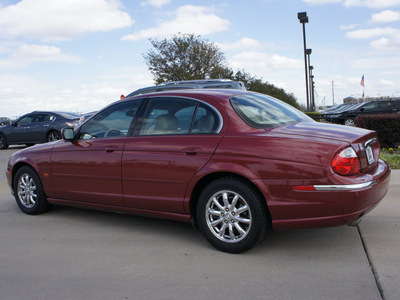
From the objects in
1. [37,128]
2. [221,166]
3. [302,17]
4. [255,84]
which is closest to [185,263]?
[221,166]

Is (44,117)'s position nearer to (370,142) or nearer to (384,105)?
→ (370,142)

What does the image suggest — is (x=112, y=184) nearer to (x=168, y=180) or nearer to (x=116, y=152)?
(x=116, y=152)

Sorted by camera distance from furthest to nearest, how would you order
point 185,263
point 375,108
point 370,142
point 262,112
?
1. point 375,108
2. point 262,112
3. point 370,142
4. point 185,263

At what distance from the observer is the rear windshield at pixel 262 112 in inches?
166

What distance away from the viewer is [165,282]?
3.53 m

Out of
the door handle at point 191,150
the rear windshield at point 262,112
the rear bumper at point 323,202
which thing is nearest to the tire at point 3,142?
the rear windshield at point 262,112

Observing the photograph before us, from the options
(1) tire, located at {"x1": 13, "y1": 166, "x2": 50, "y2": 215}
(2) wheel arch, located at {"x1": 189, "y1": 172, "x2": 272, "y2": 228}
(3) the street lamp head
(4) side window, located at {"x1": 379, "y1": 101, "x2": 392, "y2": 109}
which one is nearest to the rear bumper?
(2) wheel arch, located at {"x1": 189, "y1": 172, "x2": 272, "y2": 228}

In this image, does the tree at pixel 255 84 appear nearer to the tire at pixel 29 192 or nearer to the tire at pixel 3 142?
the tire at pixel 3 142

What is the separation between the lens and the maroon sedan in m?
3.70

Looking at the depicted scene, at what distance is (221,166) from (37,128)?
1320cm

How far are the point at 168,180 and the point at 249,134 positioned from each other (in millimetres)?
968

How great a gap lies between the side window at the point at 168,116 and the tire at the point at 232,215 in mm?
739

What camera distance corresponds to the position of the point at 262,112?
4.45 metres

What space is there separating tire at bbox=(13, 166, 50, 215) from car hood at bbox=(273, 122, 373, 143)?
3344 mm
